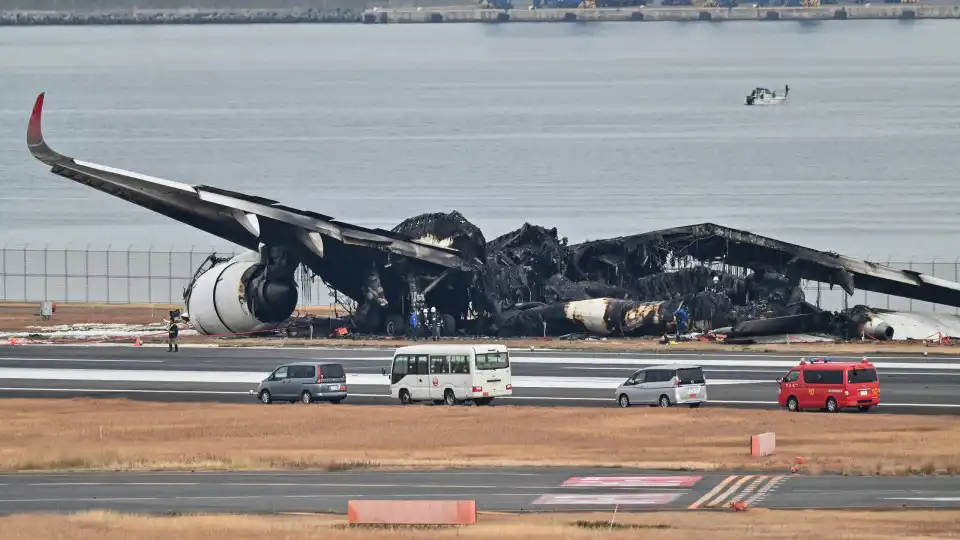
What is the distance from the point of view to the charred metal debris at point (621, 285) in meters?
88.8

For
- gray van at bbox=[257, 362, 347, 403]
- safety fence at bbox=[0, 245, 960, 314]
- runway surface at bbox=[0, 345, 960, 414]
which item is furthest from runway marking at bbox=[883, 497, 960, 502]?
safety fence at bbox=[0, 245, 960, 314]

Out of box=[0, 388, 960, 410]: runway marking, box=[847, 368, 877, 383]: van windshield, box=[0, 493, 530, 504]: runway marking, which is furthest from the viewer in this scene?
box=[0, 388, 960, 410]: runway marking

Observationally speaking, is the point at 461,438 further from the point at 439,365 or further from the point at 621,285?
the point at 621,285

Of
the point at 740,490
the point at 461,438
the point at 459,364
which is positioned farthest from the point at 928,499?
the point at 459,364

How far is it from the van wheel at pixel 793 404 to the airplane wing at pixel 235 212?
1389 inches

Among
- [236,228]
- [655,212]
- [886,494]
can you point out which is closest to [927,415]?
[886,494]

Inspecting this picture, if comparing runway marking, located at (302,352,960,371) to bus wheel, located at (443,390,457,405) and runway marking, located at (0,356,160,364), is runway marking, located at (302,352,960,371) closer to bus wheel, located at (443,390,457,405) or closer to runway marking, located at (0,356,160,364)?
runway marking, located at (0,356,160,364)

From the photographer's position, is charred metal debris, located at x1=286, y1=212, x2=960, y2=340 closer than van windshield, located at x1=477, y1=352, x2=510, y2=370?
No

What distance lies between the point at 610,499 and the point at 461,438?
47.0ft

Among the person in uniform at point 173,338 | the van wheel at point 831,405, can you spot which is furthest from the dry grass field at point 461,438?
the person in uniform at point 173,338

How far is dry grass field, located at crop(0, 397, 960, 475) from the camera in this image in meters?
46.8

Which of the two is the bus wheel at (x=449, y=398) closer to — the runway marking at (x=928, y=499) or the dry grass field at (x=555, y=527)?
the dry grass field at (x=555, y=527)

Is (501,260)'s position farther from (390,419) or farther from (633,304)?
(390,419)

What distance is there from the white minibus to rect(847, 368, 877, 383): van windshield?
46.1 feet
